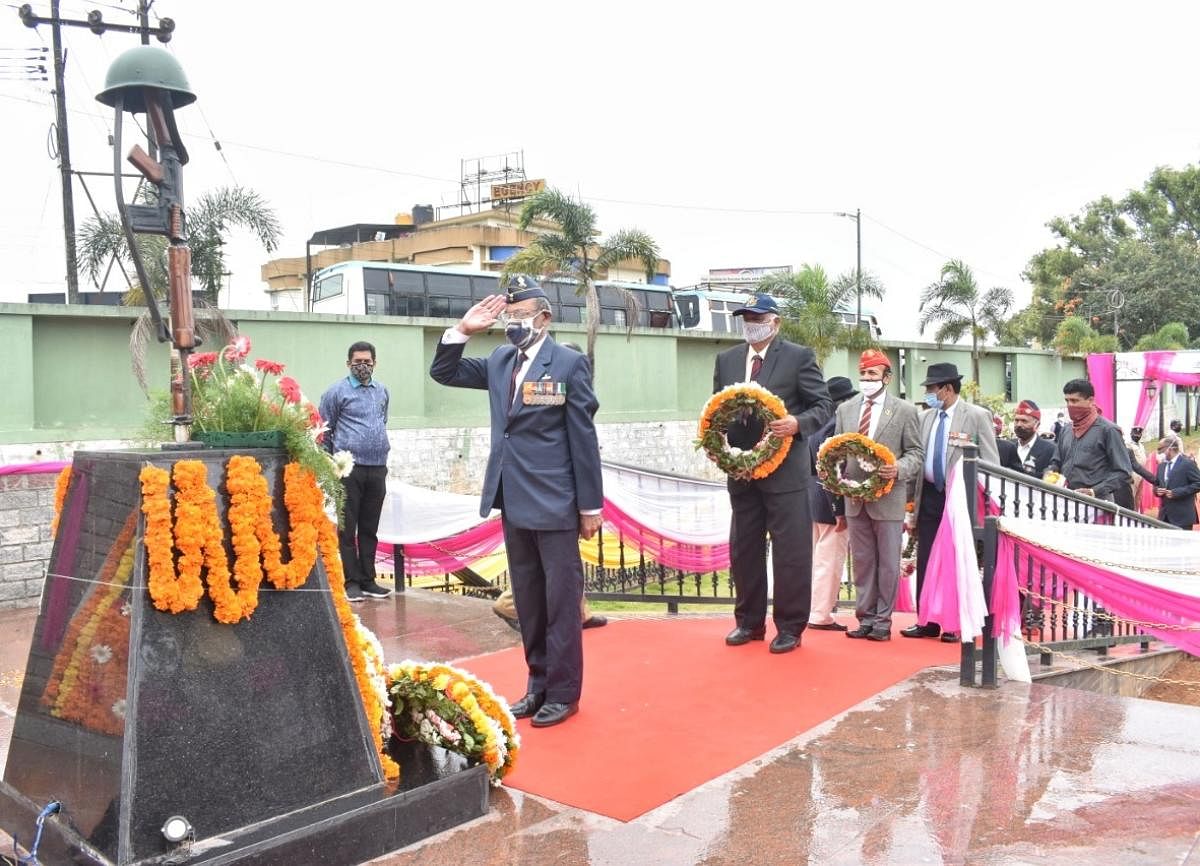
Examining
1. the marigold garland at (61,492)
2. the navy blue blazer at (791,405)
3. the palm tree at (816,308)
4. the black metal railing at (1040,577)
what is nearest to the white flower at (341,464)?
the marigold garland at (61,492)

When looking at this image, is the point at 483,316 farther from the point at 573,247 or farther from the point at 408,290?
the point at 408,290

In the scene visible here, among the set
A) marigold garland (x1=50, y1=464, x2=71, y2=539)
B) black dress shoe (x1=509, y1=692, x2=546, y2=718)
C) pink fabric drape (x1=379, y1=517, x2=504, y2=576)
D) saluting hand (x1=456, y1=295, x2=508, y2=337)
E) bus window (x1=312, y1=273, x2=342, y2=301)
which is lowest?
black dress shoe (x1=509, y1=692, x2=546, y2=718)

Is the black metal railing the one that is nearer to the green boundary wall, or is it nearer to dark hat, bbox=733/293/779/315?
dark hat, bbox=733/293/779/315

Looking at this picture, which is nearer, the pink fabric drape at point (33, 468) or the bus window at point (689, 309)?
the pink fabric drape at point (33, 468)

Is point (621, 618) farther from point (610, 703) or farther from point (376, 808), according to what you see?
point (376, 808)

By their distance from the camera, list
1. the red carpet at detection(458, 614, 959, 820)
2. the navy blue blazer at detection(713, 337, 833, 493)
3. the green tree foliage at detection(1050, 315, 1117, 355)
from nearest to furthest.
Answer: the red carpet at detection(458, 614, 959, 820) → the navy blue blazer at detection(713, 337, 833, 493) → the green tree foliage at detection(1050, 315, 1117, 355)

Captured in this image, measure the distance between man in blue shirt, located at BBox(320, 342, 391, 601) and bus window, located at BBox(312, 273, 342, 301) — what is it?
53.7ft

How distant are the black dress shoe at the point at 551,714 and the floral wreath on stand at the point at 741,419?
1.57 m

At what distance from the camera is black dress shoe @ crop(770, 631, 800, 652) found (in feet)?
17.5

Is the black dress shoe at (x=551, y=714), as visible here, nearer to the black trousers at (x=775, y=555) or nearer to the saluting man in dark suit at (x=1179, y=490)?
the black trousers at (x=775, y=555)

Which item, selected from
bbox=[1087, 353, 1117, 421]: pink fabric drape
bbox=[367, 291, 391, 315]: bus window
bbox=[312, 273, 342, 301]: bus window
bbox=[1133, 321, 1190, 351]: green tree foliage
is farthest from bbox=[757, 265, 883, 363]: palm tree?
bbox=[1133, 321, 1190, 351]: green tree foliage

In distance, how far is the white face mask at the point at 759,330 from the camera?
17.7 feet

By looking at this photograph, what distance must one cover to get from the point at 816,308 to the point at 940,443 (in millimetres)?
21008

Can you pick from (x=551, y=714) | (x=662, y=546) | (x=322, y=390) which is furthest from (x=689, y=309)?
(x=551, y=714)
